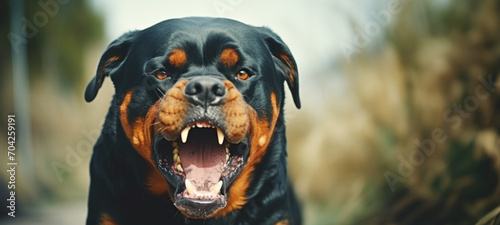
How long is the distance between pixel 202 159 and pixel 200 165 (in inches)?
1.3

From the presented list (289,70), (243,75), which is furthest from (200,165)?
(289,70)

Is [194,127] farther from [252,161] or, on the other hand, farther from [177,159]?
[252,161]

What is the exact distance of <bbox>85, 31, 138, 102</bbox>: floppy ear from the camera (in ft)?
9.25

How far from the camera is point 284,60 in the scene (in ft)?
9.72

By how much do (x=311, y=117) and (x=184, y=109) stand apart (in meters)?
1.07

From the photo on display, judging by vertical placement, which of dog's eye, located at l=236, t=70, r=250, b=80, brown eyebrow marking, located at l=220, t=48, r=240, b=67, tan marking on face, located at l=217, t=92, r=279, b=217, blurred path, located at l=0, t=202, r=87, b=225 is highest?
brown eyebrow marking, located at l=220, t=48, r=240, b=67

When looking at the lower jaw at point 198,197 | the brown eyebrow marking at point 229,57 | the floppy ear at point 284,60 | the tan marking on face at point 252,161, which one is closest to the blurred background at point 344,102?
the floppy ear at point 284,60

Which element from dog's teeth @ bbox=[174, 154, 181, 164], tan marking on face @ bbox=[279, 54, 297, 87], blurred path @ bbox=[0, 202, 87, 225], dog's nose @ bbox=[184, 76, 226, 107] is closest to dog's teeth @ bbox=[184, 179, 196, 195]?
dog's teeth @ bbox=[174, 154, 181, 164]

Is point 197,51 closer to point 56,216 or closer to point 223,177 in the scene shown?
point 223,177

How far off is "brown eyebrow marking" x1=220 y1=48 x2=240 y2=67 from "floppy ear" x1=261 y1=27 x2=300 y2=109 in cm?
30

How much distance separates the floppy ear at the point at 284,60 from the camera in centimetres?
290

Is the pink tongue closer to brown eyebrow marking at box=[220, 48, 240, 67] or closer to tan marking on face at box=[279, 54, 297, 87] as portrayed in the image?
brown eyebrow marking at box=[220, 48, 240, 67]

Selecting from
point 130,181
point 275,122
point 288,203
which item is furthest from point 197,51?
point 288,203

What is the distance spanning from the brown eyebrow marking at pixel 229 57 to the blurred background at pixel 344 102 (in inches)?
22.2
